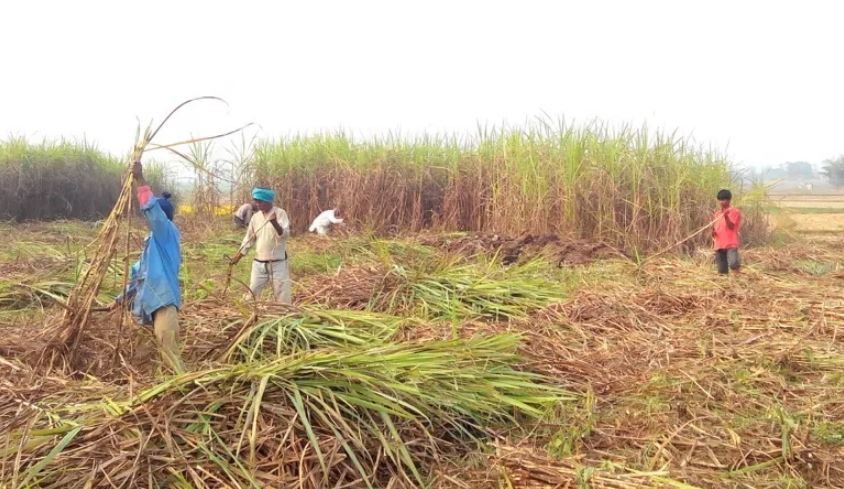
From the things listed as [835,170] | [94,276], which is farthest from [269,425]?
[835,170]

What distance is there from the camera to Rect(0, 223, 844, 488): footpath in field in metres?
2.59

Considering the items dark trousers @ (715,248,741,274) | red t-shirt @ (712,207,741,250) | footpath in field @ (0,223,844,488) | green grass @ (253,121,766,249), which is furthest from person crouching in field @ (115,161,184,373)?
green grass @ (253,121,766,249)

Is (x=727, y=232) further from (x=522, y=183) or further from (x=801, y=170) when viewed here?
(x=801, y=170)

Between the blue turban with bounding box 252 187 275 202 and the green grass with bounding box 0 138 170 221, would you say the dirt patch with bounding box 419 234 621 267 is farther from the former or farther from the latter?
the green grass with bounding box 0 138 170 221

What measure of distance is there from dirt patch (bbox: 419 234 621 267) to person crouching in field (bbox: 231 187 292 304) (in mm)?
2743

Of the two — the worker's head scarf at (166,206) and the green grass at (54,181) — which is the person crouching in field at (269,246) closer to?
the worker's head scarf at (166,206)

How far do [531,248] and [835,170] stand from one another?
65542 mm

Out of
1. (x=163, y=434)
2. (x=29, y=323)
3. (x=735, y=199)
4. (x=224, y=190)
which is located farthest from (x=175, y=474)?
(x=224, y=190)

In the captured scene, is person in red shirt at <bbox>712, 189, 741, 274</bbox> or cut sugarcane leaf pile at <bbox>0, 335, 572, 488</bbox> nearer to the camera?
cut sugarcane leaf pile at <bbox>0, 335, 572, 488</bbox>

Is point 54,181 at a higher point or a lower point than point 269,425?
higher

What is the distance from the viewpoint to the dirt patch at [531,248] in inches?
322

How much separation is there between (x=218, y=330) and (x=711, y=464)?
2.65 meters

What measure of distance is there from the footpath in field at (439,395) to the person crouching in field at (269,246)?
32 cm

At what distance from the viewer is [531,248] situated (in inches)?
342
